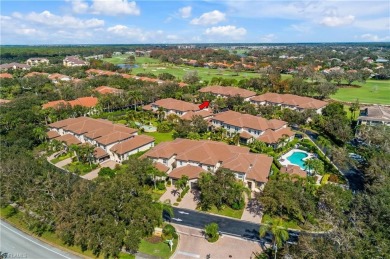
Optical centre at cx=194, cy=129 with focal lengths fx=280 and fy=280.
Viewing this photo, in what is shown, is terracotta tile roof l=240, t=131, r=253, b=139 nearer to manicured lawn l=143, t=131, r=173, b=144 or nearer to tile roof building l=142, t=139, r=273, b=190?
tile roof building l=142, t=139, r=273, b=190

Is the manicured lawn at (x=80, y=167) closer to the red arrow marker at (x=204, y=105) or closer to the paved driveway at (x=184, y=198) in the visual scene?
the paved driveway at (x=184, y=198)

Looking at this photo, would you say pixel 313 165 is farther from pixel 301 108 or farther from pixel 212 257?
pixel 301 108

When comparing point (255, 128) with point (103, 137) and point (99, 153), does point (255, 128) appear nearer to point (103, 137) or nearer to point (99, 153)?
point (103, 137)

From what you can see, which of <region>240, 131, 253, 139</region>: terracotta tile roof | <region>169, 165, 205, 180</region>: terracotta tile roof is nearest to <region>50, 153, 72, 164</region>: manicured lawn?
<region>169, 165, 205, 180</region>: terracotta tile roof

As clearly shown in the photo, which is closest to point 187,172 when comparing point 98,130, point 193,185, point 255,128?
point 193,185

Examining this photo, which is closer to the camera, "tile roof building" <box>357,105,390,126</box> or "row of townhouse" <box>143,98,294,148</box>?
"row of townhouse" <box>143,98,294,148</box>

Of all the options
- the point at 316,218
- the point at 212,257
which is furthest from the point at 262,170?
the point at 212,257
